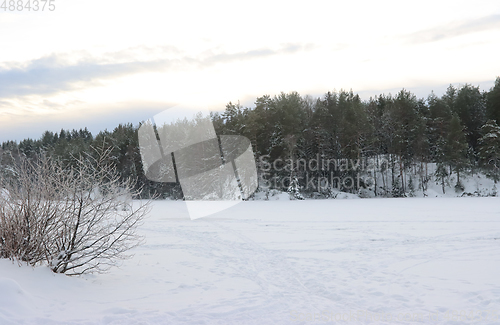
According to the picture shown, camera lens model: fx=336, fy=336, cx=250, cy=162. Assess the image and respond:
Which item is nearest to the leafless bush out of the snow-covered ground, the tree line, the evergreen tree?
the snow-covered ground

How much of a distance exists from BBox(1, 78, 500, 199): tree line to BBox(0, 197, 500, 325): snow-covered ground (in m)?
26.0

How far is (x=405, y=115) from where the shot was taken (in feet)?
127

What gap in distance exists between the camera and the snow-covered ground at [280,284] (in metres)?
5.16

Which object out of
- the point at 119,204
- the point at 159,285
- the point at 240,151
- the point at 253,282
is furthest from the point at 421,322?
the point at 240,151

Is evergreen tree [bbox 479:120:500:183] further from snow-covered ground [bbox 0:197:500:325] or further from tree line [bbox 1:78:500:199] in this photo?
snow-covered ground [bbox 0:197:500:325]

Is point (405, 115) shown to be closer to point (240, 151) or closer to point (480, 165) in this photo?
point (480, 165)

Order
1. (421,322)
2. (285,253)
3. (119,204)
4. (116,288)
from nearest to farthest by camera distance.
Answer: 1. (421,322)
2. (116,288)
3. (119,204)
4. (285,253)

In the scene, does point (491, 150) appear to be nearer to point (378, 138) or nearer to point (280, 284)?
point (378, 138)

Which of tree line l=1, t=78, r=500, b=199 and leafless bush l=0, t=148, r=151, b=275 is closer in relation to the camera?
leafless bush l=0, t=148, r=151, b=275

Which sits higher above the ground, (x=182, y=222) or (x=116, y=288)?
(x=116, y=288)

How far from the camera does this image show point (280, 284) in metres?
7.00

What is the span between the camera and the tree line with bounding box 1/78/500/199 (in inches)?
1432

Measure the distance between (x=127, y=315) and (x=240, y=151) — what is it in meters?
33.5

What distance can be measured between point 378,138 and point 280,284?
36483 millimetres
